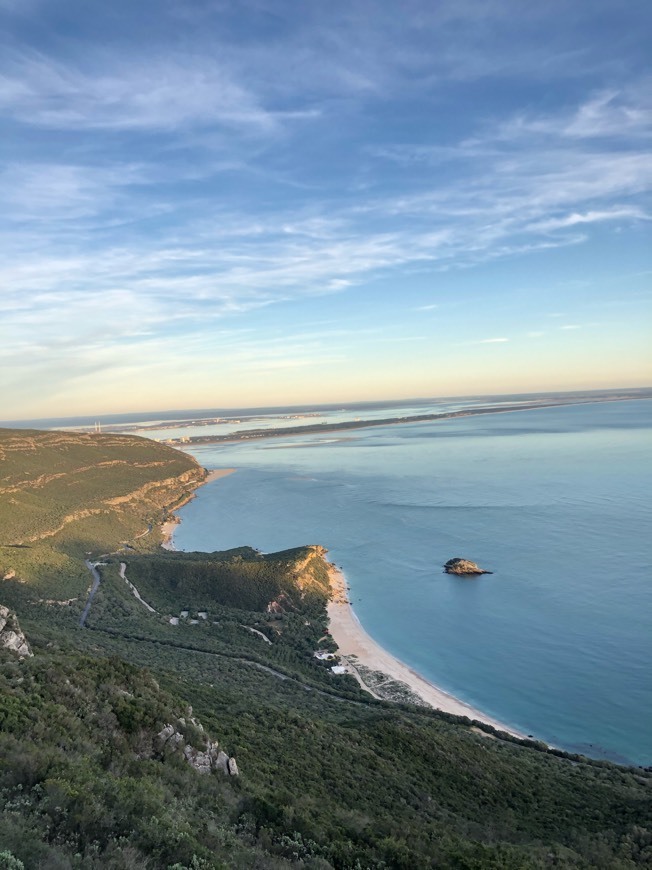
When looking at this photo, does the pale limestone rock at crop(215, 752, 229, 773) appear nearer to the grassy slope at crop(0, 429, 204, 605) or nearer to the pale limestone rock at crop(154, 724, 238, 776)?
the pale limestone rock at crop(154, 724, 238, 776)

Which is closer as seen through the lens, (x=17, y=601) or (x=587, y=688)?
(x=587, y=688)

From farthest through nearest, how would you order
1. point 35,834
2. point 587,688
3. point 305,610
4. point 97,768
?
point 305,610, point 587,688, point 97,768, point 35,834

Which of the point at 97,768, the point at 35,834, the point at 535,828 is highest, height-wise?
the point at 35,834

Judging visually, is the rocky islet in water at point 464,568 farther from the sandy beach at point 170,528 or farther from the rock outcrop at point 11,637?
the rock outcrop at point 11,637

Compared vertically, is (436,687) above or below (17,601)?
below

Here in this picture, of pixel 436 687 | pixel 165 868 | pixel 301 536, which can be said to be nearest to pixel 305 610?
pixel 436 687

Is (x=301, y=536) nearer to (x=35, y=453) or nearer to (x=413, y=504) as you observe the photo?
(x=413, y=504)

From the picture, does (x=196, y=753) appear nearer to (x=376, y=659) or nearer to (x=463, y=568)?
(x=376, y=659)
